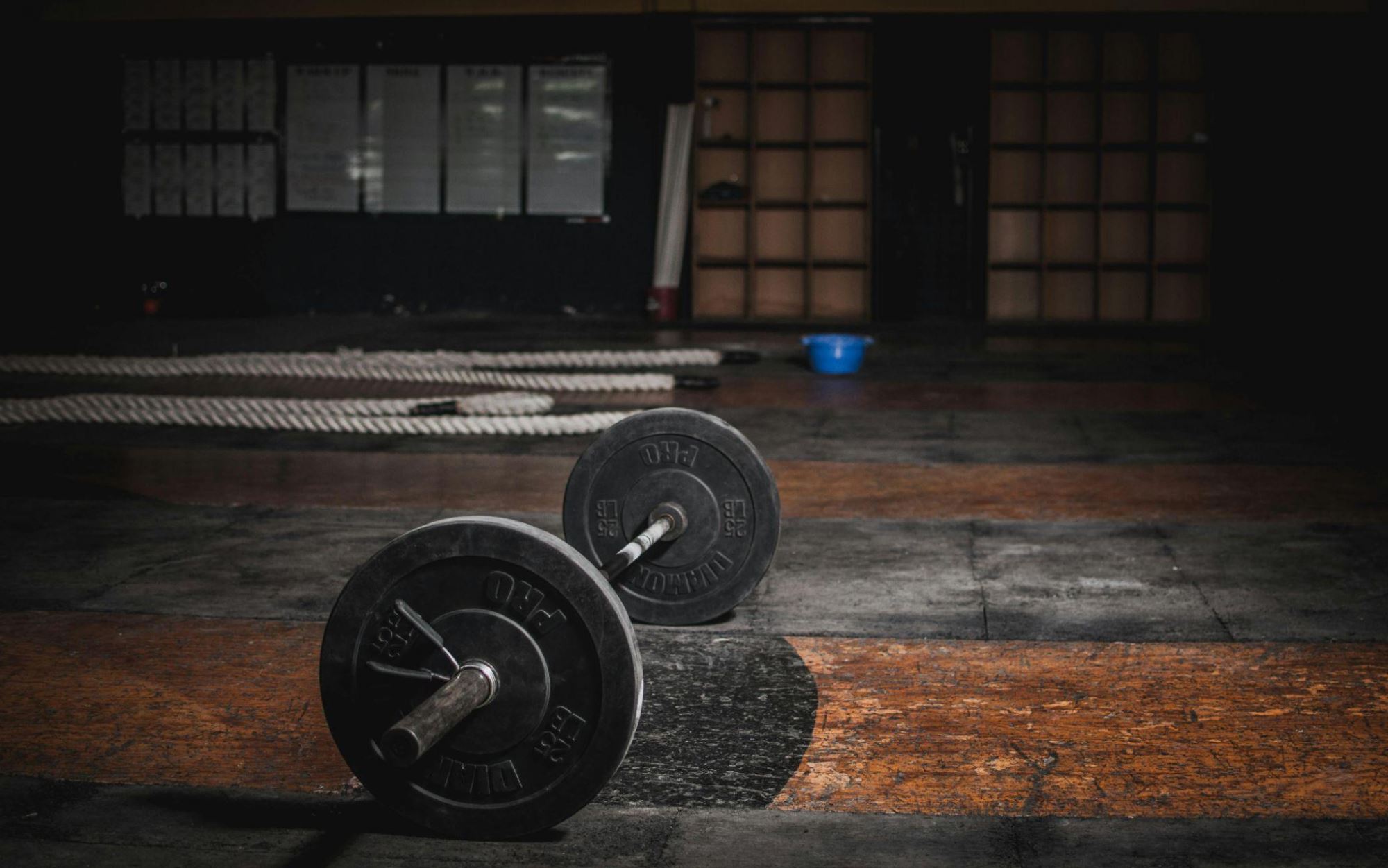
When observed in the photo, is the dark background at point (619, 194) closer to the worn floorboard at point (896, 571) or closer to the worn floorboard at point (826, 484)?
the worn floorboard at point (826, 484)

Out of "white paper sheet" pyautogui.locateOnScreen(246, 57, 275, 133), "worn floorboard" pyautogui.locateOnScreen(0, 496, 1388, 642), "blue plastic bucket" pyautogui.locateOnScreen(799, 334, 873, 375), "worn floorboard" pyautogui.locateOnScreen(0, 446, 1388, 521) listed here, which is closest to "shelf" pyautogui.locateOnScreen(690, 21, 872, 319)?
"white paper sheet" pyautogui.locateOnScreen(246, 57, 275, 133)

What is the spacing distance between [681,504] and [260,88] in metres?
8.44

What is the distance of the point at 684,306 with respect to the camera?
9.84 m

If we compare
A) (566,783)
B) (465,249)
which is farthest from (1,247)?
(566,783)

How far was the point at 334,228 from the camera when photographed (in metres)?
9.95

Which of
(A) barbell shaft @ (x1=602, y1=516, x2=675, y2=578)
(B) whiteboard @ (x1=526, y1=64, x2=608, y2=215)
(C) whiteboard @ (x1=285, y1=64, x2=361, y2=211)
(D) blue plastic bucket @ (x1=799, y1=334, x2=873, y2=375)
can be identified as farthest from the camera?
(C) whiteboard @ (x1=285, y1=64, x2=361, y2=211)

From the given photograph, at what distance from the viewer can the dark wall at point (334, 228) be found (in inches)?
382

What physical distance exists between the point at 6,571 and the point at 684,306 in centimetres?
717

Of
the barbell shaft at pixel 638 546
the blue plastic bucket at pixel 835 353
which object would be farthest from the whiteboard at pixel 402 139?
the barbell shaft at pixel 638 546

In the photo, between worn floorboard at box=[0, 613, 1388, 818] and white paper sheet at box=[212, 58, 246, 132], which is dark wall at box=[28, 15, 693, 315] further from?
worn floorboard at box=[0, 613, 1388, 818]

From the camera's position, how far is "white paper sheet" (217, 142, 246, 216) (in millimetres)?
9938

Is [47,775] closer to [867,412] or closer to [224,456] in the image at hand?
[224,456]

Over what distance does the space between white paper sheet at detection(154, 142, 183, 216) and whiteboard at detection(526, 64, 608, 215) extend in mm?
2583

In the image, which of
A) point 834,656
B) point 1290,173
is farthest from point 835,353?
point 1290,173
